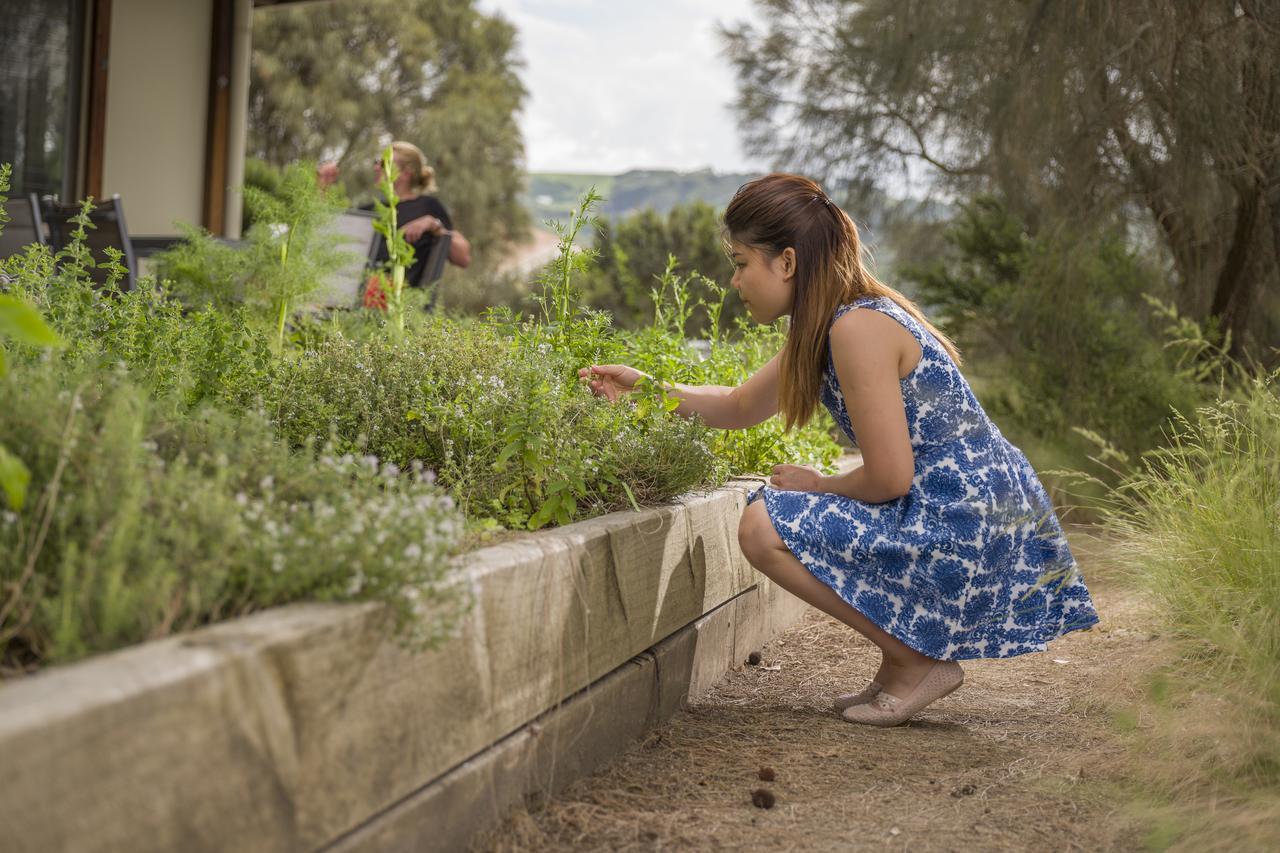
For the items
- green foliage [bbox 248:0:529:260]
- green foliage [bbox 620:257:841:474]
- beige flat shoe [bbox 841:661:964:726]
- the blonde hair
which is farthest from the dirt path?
green foliage [bbox 248:0:529:260]

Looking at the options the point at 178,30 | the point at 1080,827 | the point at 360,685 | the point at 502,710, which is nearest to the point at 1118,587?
the point at 1080,827

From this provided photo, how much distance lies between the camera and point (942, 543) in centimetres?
229

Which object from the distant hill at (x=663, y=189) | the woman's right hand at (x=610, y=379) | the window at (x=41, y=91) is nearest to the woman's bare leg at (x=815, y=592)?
the woman's right hand at (x=610, y=379)

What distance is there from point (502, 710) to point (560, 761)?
246 mm

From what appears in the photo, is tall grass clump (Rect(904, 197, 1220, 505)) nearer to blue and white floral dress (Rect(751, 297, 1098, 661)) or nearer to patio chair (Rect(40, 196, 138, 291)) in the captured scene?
blue and white floral dress (Rect(751, 297, 1098, 661))

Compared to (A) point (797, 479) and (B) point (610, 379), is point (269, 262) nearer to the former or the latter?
(B) point (610, 379)

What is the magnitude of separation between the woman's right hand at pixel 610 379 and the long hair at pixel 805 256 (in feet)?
1.10

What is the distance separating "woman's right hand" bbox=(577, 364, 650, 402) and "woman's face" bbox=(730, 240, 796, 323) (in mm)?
300

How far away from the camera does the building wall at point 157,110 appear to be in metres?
6.84

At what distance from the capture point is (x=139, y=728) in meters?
1.08

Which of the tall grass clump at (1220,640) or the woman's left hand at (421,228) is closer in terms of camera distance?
the tall grass clump at (1220,640)

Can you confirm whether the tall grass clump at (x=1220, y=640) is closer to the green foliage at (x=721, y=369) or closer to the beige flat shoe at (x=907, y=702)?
the beige flat shoe at (x=907, y=702)

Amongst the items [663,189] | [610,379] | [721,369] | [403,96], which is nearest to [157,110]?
[721,369]

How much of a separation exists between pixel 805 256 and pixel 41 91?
5.84 meters
